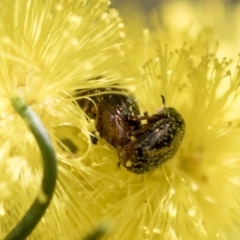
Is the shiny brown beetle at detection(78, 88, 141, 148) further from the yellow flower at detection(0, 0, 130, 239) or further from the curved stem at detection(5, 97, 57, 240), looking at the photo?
the curved stem at detection(5, 97, 57, 240)

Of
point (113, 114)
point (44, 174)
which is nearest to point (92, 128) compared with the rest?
point (113, 114)

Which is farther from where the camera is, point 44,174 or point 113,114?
point 113,114

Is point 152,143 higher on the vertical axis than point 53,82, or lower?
lower

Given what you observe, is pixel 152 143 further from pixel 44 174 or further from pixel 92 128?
pixel 44 174

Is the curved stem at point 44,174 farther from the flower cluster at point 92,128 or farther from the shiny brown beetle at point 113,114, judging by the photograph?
the shiny brown beetle at point 113,114

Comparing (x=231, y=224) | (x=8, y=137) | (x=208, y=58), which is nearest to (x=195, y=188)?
(x=231, y=224)

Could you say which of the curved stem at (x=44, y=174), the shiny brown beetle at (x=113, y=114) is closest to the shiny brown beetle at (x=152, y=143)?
the shiny brown beetle at (x=113, y=114)

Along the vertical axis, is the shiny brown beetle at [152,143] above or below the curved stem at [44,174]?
below
